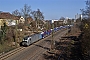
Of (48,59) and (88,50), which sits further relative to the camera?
(48,59)

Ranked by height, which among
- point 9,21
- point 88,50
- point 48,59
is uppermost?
point 9,21

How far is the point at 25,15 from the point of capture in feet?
293

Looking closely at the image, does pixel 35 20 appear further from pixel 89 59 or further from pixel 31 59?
pixel 89 59

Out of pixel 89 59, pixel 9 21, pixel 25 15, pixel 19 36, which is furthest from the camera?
pixel 25 15

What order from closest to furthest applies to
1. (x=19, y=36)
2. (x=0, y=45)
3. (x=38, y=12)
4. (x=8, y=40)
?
(x=0, y=45)
(x=8, y=40)
(x=19, y=36)
(x=38, y=12)

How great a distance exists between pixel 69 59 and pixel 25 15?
6459 cm

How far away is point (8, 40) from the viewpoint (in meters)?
41.5

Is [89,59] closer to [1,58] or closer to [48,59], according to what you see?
[48,59]

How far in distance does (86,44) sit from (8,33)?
74.6 ft

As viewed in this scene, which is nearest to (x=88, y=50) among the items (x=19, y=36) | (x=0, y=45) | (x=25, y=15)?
(x=0, y=45)

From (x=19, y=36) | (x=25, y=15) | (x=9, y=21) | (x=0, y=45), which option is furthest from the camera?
(x=25, y=15)

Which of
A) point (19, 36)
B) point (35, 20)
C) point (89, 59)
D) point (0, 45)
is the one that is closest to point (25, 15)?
point (35, 20)

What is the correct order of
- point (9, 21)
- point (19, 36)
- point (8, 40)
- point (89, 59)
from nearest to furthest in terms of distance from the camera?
point (89, 59), point (8, 40), point (19, 36), point (9, 21)

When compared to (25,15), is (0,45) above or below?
below
